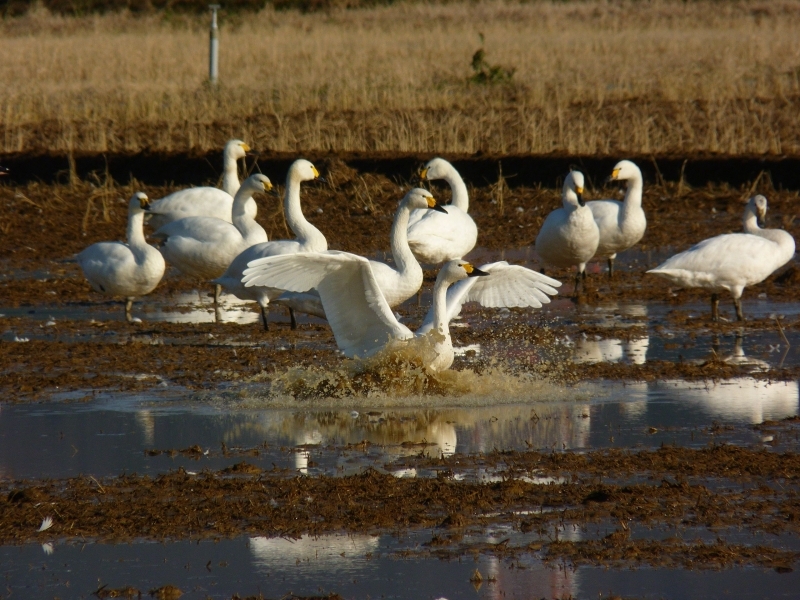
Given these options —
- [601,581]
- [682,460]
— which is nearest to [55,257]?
[682,460]

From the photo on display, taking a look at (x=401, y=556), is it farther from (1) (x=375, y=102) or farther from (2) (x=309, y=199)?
(1) (x=375, y=102)

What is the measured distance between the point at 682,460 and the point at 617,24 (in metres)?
34.2

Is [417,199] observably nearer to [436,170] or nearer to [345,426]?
[345,426]

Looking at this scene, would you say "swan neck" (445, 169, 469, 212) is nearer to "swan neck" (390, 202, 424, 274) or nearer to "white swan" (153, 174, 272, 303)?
"white swan" (153, 174, 272, 303)

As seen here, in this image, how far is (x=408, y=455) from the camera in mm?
6500

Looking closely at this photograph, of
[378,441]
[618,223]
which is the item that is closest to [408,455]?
[378,441]

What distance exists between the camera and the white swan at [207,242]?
12.0 metres

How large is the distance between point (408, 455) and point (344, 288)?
2040mm

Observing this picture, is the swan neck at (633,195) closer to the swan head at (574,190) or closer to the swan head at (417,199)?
the swan head at (574,190)

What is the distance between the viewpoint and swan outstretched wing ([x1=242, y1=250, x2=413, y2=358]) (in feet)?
26.3

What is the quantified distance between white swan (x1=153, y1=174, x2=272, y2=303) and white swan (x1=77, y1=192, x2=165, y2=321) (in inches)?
18.7

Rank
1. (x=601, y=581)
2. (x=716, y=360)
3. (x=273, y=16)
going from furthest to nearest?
(x=273, y=16) → (x=716, y=360) → (x=601, y=581)

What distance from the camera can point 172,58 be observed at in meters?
30.7

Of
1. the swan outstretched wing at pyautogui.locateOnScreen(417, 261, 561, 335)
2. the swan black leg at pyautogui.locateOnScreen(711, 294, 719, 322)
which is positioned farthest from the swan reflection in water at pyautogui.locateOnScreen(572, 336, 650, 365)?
the swan black leg at pyautogui.locateOnScreen(711, 294, 719, 322)
